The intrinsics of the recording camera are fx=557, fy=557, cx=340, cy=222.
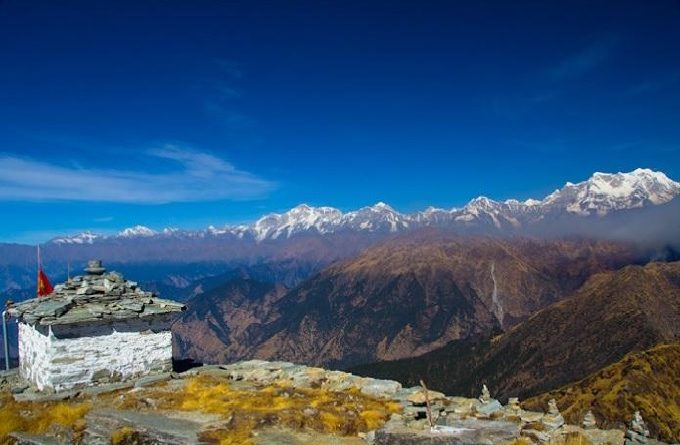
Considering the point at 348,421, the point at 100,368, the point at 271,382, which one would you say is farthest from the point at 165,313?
the point at 348,421

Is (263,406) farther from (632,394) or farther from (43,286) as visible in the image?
(632,394)

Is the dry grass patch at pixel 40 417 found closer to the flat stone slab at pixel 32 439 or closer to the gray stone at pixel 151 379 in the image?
the flat stone slab at pixel 32 439

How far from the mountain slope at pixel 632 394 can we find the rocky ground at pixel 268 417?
152034 millimetres

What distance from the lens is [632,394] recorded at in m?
173

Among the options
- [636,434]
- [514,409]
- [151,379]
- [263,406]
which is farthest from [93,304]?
[636,434]

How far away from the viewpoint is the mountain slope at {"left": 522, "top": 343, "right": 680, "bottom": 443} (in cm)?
16288


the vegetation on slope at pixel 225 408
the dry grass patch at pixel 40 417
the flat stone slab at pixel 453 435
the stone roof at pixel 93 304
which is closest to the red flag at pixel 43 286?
the stone roof at pixel 93 304

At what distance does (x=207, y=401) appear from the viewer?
21156mm

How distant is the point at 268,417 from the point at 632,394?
186493mm

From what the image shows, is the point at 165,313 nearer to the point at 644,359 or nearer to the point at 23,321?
the point at 23,321

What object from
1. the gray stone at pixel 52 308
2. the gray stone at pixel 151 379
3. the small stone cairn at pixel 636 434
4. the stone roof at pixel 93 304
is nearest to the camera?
the small stone cairn at pixel 636 434

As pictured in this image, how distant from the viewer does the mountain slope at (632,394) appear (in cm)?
16288

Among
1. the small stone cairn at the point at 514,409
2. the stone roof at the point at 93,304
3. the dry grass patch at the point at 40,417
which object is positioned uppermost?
the stone roof at the point at 93,304

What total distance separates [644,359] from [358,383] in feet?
685
